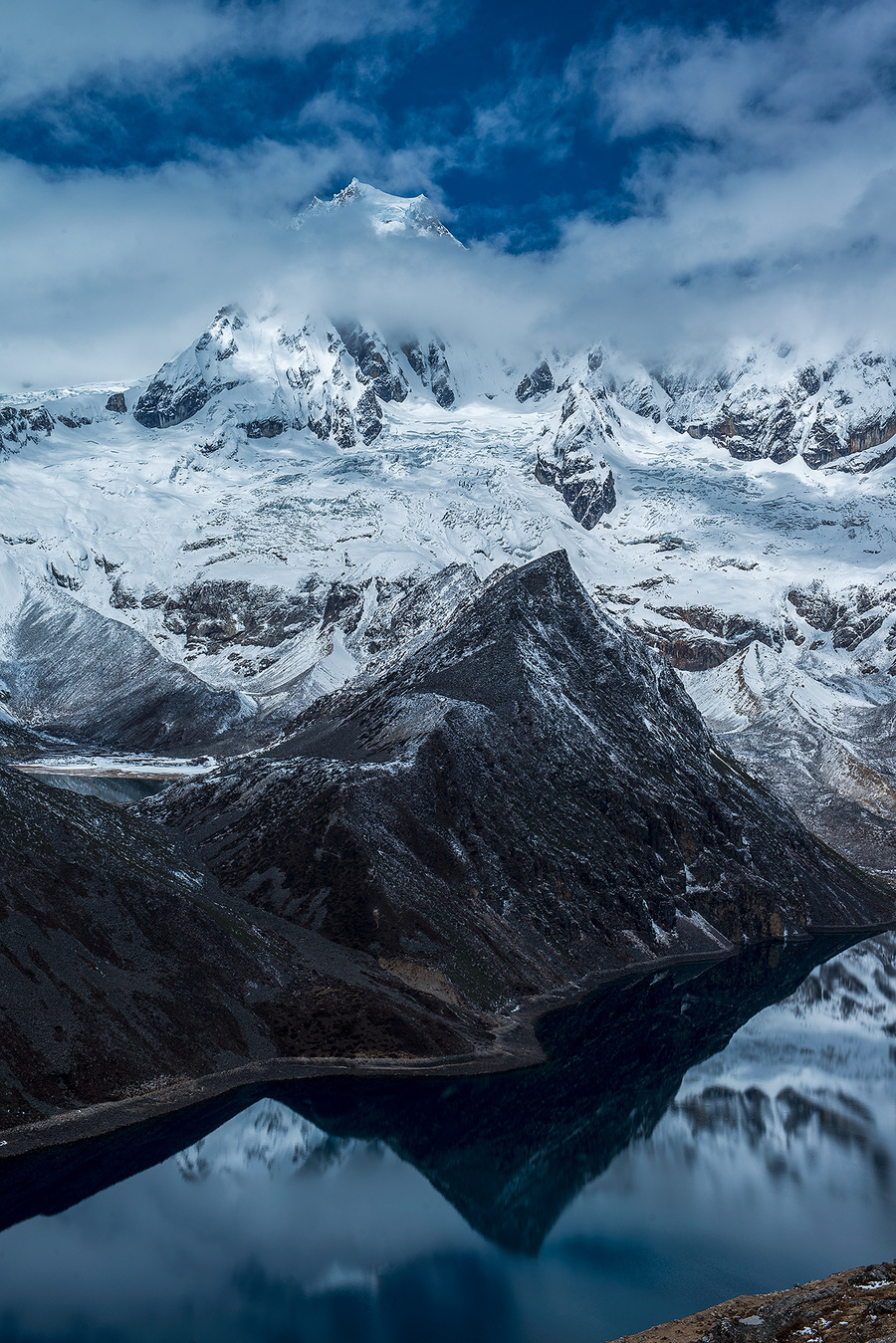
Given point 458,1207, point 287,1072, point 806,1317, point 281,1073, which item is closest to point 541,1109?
point 287,1072

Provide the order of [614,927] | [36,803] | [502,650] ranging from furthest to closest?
[502,650] < [614,927] < [36,803]

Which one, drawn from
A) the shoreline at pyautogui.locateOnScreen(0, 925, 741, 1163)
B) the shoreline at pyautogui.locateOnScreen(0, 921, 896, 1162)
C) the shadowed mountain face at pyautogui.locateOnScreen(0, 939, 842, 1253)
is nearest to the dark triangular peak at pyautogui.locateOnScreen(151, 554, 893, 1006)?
the shoreline at pyautogui.locateOnScreen(0, 921, 896, 1162)

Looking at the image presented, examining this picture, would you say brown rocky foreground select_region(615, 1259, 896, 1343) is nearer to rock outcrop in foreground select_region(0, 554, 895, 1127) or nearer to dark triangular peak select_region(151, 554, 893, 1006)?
rock outcrop in foreground select_region(0, 554, 895, 1127)

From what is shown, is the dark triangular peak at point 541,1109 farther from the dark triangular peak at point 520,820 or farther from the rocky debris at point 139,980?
the dark triangular peak at point 520,820

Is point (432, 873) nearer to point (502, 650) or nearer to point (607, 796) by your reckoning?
point (607, 796)

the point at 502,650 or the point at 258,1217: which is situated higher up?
the point at 502,650

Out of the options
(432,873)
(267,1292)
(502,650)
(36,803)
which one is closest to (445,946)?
(432,873)
